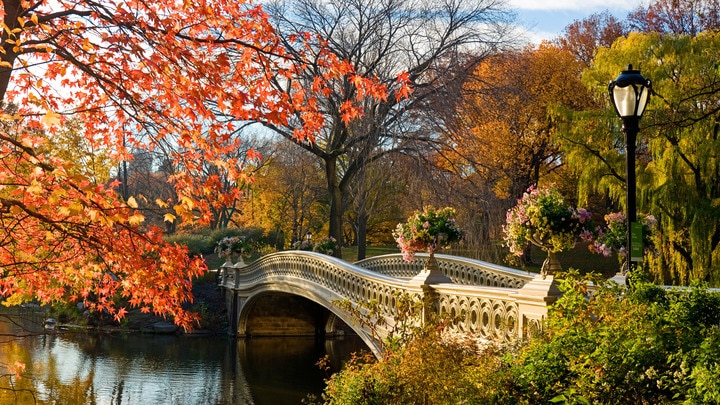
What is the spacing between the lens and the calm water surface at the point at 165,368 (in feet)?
54.9

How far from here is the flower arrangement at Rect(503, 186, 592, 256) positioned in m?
8.83

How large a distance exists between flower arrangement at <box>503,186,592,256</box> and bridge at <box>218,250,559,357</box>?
19.0 inches

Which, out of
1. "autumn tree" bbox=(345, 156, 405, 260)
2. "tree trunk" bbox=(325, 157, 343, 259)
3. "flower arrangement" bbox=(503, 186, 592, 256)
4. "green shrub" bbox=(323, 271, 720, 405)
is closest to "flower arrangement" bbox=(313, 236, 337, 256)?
"tree trunk" bbox=(325, 157, 343, 259)

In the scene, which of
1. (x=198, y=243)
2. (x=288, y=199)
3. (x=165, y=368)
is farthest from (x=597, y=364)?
(x=288, y=199)

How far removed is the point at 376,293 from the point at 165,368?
346 inches

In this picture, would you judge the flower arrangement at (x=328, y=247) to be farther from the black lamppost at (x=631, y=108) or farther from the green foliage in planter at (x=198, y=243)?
the black lamppost at (x=631, y=108)

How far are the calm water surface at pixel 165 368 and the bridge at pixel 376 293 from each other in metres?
1.28

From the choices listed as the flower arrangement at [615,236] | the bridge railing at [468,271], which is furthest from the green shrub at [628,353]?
the bridge railing at [468,271]

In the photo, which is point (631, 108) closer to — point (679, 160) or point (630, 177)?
point (630, 177)

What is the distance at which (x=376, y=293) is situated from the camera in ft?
46.6

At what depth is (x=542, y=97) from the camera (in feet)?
109

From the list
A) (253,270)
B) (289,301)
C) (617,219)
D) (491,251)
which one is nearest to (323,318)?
(289,301)

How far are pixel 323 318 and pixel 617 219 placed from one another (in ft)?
58.4

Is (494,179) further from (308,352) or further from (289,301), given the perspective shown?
(289,301)
